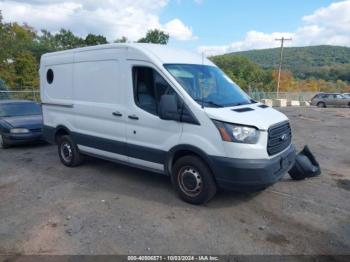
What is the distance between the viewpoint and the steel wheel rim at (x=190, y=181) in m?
4.72

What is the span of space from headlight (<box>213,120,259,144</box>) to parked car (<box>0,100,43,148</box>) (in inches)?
263

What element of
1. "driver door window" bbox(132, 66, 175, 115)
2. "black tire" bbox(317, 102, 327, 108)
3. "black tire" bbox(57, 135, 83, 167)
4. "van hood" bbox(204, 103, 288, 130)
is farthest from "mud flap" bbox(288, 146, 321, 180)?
"black tire" bbox(317, 102, 327, 108)

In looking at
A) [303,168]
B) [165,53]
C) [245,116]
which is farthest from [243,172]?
[165,53]

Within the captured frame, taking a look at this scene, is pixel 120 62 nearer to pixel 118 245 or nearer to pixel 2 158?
pixel 118 245

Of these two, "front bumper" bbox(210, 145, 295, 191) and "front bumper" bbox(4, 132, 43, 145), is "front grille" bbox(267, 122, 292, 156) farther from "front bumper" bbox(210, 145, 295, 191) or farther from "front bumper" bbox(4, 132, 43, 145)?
"front bumper" bbox(4, 132, 43, 145)

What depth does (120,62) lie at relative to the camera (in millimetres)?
5504

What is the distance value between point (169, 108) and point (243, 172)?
1.37m

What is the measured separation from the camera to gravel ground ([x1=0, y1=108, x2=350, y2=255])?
3.76 meters

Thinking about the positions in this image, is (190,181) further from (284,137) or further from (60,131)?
(60,131)

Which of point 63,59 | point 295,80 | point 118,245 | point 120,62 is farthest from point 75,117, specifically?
point 295,80

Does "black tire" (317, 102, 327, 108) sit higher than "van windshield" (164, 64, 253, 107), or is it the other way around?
"van windshield" (164, 64, 253, 107)

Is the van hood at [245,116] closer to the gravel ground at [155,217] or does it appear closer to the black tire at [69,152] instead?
the gravel ground at [155,217]

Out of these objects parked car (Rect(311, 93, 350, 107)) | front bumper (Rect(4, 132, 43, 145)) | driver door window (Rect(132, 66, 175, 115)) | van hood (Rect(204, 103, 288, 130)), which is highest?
driver door window (Rect(132, 66, 175, 115))

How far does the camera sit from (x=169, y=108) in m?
4.62
